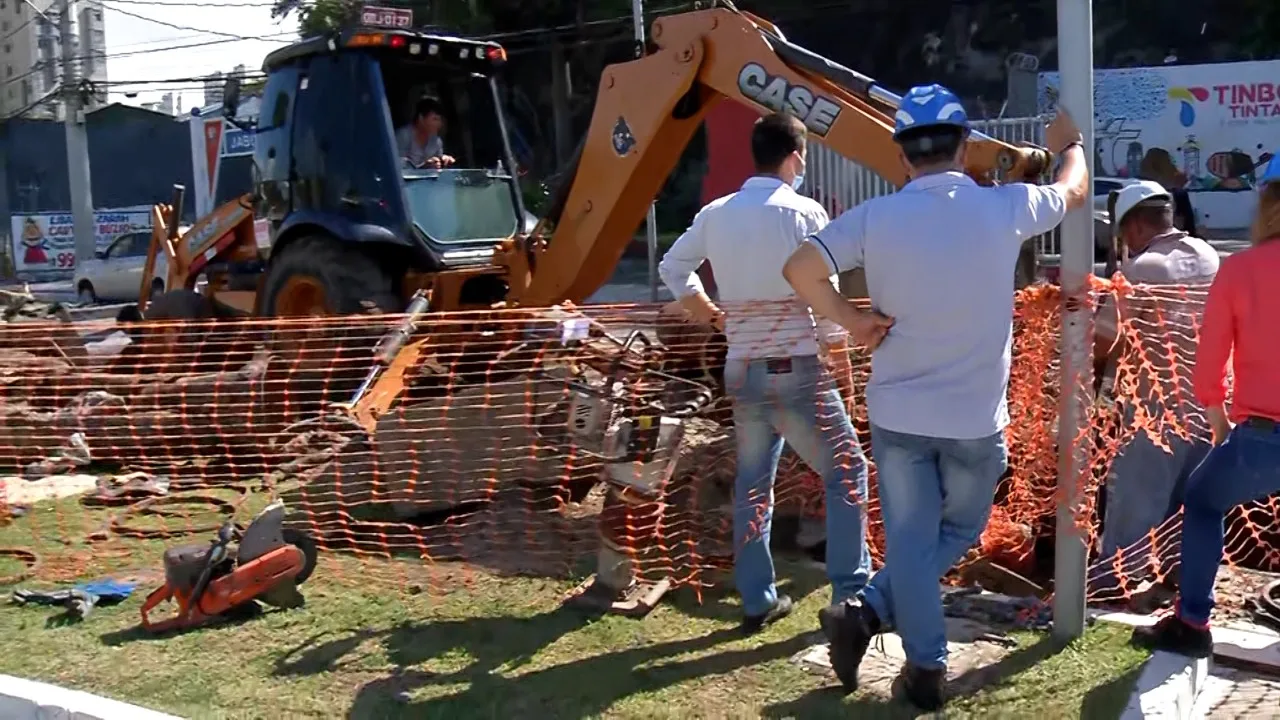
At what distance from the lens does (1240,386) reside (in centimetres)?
423

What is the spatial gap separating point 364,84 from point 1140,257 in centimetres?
530

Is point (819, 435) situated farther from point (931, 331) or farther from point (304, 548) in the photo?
point (304, 548)

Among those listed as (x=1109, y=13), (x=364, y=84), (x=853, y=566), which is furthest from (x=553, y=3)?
(x=853, y=566)

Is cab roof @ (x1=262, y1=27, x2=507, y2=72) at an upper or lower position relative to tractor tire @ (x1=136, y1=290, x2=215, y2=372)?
upper

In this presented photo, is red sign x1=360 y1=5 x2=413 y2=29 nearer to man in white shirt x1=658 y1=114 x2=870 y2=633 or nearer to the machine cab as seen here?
the machine cab

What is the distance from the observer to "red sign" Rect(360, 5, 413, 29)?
8719 mm

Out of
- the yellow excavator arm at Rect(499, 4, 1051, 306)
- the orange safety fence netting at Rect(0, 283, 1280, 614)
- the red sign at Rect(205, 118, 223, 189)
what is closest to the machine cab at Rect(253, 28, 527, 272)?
the yellow excavator arm at Rect(499, 4, 1051, 306)

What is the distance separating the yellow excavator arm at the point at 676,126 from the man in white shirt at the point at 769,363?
97 cm

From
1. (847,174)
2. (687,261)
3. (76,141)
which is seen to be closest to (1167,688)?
(687,261)

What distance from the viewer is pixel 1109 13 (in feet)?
105

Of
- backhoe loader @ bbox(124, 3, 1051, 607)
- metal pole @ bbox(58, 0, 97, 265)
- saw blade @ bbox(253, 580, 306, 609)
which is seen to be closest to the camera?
saw blade @ bbox(253, 580, 306, 609)

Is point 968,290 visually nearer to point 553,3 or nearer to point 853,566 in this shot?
point 853,566

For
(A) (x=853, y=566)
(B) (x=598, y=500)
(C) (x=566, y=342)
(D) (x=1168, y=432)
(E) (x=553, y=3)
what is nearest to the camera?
(A) (x=853, y=566)

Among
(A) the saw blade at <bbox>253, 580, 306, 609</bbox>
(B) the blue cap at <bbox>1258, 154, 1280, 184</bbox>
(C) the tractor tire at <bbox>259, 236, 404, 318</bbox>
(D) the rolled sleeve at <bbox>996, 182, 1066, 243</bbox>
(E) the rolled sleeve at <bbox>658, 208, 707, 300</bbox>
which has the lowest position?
(A) the saw blade at <bbox>253, 580, 306, 609</bbox>
